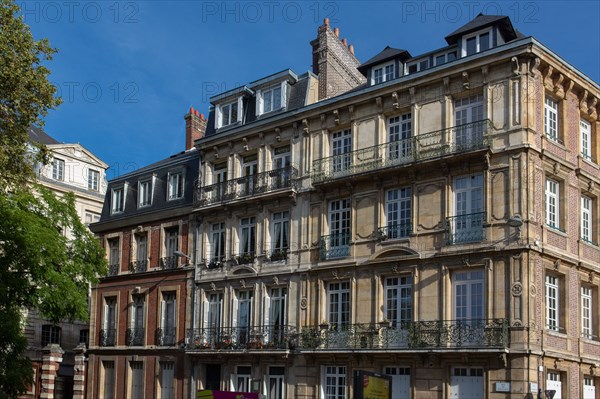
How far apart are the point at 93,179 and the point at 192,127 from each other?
16.0 meters

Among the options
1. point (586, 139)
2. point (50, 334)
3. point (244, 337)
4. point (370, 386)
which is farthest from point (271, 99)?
point (50, 334)

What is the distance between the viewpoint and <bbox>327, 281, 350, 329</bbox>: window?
93.2ft

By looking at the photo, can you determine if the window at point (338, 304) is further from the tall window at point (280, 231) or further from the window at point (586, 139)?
the window at point (586, 139)

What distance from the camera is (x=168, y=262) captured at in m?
35.3

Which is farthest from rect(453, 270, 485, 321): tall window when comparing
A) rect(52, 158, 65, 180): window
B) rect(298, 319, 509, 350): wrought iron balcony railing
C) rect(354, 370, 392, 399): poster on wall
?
rect(52, 158, 65, 180): window

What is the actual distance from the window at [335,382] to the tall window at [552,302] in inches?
271

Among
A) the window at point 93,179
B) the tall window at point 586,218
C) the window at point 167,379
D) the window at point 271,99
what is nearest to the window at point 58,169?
the window at point 93,179

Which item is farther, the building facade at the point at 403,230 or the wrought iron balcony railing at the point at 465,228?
the wrought iron balcony railing at the point at 465,228

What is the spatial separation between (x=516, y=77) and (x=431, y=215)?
4918 mm

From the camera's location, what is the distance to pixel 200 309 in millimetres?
33438

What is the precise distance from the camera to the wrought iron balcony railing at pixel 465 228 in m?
25.2

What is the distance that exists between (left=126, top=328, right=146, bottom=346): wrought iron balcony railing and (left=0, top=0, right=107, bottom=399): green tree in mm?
8229

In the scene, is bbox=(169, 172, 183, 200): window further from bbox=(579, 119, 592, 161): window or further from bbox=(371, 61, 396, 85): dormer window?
bbox=(579, 119, 592, 161): window

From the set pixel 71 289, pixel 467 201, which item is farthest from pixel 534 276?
pixel 71 289
